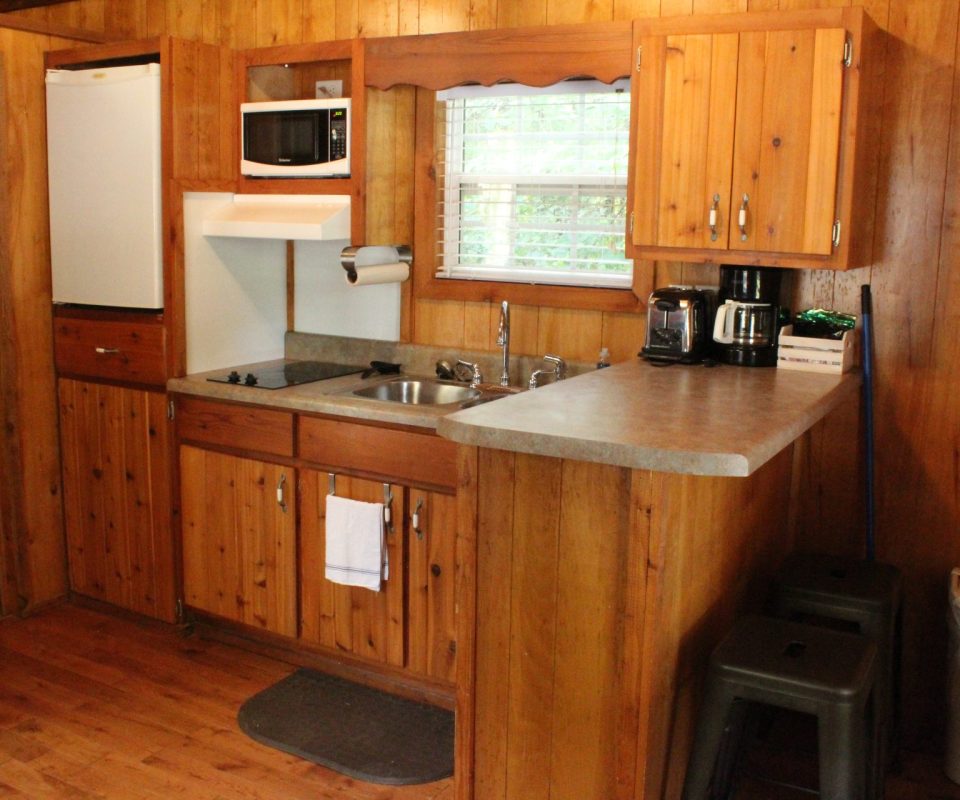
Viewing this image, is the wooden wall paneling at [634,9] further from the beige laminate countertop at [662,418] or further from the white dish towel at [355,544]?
the white dish towel at [355,544]

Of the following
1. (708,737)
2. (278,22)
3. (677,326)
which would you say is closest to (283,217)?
Result: (278,22)

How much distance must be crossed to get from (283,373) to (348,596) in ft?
2.93

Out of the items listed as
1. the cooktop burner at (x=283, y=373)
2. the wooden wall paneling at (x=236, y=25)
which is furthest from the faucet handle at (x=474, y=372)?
the wooden wall paneling at (x=236, y=25)

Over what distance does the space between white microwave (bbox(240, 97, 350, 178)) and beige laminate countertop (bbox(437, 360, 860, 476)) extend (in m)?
1.30

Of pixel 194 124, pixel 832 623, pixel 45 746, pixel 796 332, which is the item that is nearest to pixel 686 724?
pixel 832 623

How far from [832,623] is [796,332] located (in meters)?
0.82

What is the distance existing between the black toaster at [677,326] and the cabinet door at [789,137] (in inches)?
10.8

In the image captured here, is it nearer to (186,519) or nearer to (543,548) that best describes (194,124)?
(186,519)

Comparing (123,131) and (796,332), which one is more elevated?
(123,131)

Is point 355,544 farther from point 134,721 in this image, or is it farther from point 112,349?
point 112,349

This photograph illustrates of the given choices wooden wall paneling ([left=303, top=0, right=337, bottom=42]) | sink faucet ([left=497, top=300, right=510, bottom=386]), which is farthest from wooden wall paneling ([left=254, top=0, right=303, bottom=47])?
sink faucet ([left=497, top=300, right=510, bottom=386])

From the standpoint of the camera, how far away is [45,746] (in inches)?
122

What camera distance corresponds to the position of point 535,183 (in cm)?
362

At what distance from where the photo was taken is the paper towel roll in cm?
352
